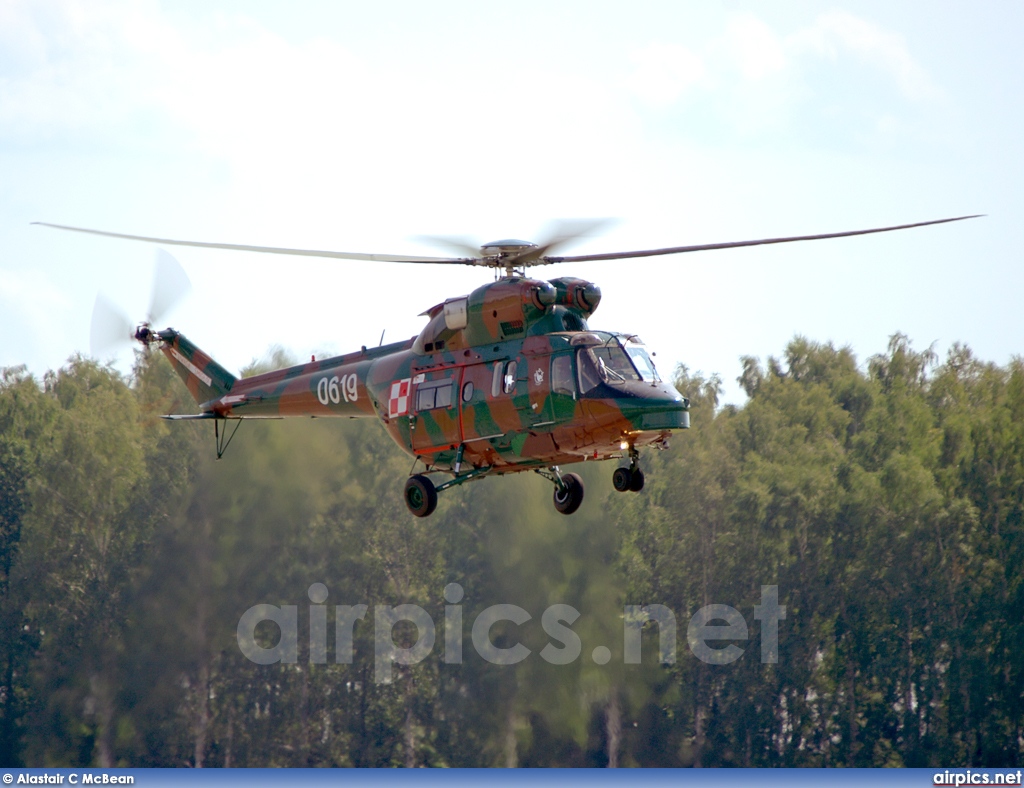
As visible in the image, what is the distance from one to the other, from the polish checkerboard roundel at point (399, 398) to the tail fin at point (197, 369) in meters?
5.03

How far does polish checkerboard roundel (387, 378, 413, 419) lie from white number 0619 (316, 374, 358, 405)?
1.22 meters

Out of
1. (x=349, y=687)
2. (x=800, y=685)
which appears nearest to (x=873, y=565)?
(x=800, y=685)

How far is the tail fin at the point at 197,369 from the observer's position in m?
28.2

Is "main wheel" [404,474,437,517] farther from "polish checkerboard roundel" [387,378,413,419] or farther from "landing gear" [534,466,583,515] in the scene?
"landing gear" [534,466,583,515]

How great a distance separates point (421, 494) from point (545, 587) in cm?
2723

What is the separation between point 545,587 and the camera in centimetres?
5056

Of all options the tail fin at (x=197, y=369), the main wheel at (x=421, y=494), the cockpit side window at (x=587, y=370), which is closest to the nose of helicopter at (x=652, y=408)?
the cockpit side window at (x=587, y=370)

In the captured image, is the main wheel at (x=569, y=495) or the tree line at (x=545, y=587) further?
the tree line at (x=545, y=587)

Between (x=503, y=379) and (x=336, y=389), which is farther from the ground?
(x=336, y=389)

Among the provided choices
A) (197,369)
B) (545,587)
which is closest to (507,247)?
(197,369)

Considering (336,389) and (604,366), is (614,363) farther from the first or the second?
(336,389)

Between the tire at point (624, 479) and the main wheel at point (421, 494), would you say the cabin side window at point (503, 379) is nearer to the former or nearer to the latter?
the tire at point (624, 479)

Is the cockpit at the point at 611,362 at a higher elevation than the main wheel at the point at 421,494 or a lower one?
higher

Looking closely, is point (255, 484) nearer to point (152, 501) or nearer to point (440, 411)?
point (152, 501)
